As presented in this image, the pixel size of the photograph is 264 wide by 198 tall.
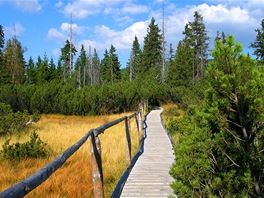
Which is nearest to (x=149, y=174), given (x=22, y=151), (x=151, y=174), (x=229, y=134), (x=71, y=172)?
(x=151, y=174)

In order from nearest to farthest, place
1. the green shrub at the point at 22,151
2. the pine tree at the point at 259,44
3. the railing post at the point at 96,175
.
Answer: the railing post at the point at 96,175
the green shrub at the point at 22,151
the pine tree at the point at 259,44

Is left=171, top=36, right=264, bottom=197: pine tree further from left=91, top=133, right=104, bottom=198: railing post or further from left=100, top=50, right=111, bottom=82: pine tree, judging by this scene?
left=100, top=50, right=111, bottom=82: pine tree

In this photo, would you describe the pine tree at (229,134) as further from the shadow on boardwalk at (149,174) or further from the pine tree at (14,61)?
the pine tree at (14,61)

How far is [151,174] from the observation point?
609cm

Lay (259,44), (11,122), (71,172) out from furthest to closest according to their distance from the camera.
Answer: (259,44) → (11,122) → (71,172)

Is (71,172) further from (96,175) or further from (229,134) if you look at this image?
(229,134)

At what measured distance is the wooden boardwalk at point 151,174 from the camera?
4.89 metres

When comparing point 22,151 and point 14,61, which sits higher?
point 14,61

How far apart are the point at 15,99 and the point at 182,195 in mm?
22166

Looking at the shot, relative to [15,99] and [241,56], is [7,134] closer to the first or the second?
[241,56]

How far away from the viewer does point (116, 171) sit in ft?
21.0

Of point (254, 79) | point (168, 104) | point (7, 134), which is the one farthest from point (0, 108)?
point (168, 104)

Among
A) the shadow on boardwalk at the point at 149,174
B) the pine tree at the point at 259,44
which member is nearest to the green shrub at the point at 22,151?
the shadow on boardwalk at the point at 149,174

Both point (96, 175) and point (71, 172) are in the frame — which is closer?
point (96, 175)
